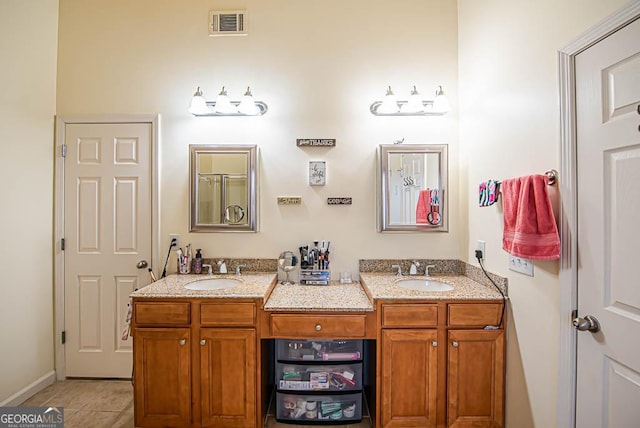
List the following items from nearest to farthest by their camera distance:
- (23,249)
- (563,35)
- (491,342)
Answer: (563,35) < (491,342) < (23,249)

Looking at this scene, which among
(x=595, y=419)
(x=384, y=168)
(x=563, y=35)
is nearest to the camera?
(x=595, y=419)

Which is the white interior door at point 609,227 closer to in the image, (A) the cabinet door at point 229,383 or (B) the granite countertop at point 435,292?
(B) the granite countertop at point 435,292

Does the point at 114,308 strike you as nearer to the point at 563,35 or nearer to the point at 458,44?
the point at 563,35

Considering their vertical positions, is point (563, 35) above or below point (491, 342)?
above

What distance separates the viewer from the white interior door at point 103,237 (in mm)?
2275

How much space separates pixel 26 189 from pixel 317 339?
7.82 feet

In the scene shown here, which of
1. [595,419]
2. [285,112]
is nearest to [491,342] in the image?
[595,419]

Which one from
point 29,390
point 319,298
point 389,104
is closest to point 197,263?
point 319,298

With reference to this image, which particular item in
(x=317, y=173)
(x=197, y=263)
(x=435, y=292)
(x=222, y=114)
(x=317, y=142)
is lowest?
(x=435, y=292)

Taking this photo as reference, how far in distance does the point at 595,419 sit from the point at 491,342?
1.71 ft

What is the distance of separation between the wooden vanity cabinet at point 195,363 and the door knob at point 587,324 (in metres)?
1.61

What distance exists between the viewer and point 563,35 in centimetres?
130

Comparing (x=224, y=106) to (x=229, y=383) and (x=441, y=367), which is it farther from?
(x=441, y=367)

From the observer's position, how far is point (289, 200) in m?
2.28
